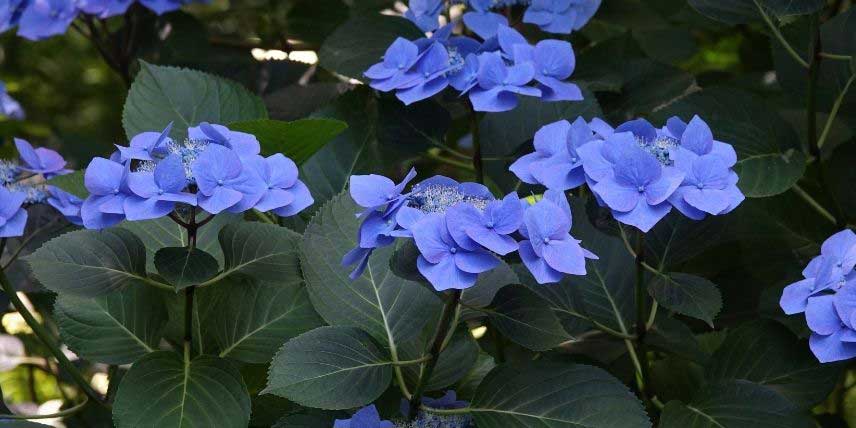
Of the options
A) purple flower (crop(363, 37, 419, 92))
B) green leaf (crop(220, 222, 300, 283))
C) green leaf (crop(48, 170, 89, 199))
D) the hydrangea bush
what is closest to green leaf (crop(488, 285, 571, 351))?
the hydrangea bush

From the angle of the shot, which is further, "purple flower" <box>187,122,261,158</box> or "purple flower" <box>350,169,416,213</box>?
"purple flower" <box>187,122,261,158</box>

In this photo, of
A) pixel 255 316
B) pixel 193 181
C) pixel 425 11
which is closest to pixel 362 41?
pixel 425 11

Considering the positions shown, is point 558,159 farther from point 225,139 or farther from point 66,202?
point 66,202

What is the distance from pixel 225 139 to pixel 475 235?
0.29 meters

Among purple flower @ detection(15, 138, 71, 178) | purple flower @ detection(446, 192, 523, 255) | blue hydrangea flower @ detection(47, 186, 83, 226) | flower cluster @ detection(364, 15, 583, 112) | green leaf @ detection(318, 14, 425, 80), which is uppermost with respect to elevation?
purple flower @ detection(446, 192, 523, 255)

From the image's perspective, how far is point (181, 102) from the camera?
125 cm

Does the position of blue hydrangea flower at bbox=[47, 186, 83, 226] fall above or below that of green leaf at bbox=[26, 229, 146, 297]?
below

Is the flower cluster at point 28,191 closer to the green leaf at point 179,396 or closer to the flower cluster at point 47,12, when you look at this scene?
the green leaf at point 179,396

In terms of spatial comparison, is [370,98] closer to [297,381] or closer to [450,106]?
[450,106]

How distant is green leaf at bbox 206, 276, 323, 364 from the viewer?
42.4 inches

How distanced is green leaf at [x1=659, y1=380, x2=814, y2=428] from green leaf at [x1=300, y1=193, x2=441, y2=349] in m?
0.25

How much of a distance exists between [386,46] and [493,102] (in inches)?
13.6

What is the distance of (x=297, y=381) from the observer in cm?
88

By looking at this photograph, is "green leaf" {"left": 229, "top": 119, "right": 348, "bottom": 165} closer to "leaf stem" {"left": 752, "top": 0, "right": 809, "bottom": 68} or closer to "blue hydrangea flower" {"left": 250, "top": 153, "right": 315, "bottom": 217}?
"blue hydrangea flower" {"left": 250, "top": 153, "right": 315, "bottom": 217}
